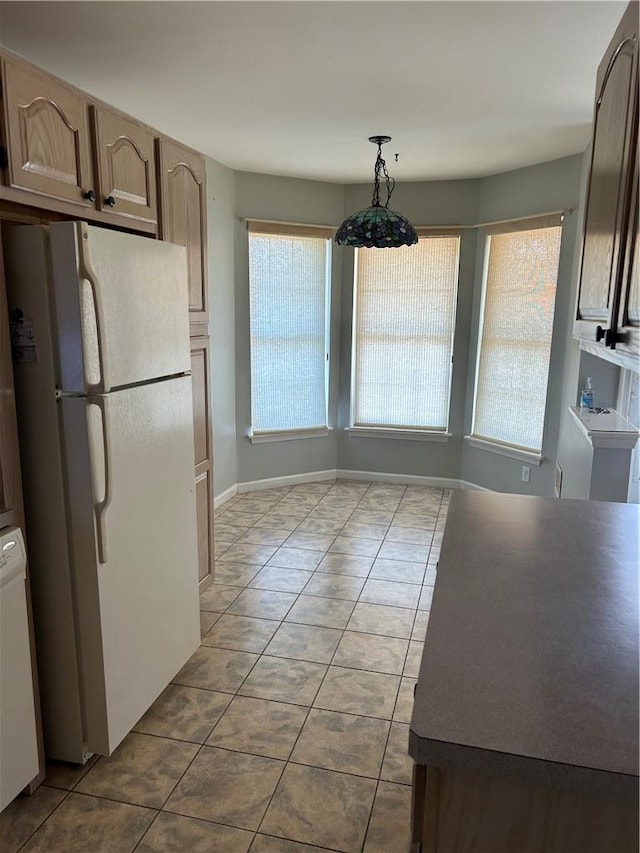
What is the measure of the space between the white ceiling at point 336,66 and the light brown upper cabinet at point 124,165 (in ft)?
1.10

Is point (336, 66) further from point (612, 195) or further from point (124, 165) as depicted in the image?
point (612, 195)

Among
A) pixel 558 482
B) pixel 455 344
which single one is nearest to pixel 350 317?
pixel 455 344

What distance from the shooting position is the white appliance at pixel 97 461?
1.74 m

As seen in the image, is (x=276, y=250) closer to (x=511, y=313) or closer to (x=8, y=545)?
(x=511, y=313)

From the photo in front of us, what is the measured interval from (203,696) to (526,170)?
13.3ft

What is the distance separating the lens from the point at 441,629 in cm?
126

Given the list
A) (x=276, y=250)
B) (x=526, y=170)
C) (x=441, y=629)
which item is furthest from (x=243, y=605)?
(x=526, y=170)

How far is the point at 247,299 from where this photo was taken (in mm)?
4758

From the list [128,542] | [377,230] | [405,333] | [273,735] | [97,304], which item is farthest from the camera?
[405,333]

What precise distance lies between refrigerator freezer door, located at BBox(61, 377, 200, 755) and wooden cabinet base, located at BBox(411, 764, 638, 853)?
1.25m

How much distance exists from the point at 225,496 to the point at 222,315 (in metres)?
1.47

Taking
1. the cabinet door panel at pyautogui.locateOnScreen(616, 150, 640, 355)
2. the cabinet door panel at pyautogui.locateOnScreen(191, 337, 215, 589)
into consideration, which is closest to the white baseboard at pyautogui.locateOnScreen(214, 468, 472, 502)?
the cabinet door panel at pyautogui.locateOnScreen(191, 337, 215, 589)

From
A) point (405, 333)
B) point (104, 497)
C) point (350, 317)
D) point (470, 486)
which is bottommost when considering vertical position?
point (470, 486)

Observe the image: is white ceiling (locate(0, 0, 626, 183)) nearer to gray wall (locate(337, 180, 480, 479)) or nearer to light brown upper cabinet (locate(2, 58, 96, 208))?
light brown upper cabinet (locate(2, 58, 96, 208))
